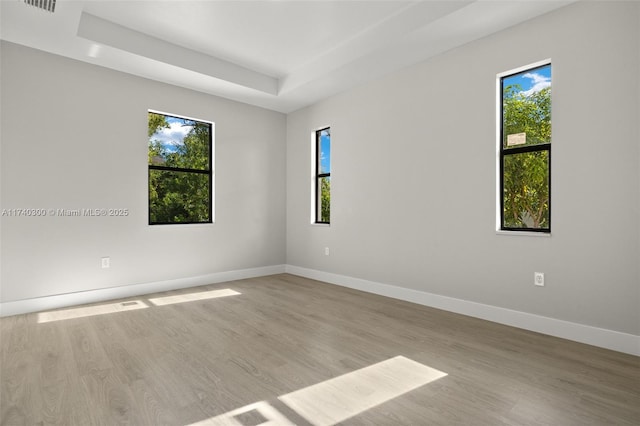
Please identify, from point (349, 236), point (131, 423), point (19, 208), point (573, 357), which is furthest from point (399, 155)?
point (19, 208)

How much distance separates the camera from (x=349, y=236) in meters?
4.80

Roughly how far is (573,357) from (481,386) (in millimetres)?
960

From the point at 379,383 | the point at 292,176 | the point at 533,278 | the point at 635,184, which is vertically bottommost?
the point at 379,383

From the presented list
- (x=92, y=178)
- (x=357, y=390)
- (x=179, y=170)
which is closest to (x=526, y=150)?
(x=357, y=390)

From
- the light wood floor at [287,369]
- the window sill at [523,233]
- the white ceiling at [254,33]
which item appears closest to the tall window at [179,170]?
the white ceiling at [254,33]

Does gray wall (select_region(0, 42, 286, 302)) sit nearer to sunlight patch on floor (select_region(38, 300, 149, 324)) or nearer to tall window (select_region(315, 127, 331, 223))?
sunlight patch on floor (select_region(38, 300, 149, 324))

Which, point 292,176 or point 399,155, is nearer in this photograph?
point 399,155

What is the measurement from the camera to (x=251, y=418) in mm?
→ 1713

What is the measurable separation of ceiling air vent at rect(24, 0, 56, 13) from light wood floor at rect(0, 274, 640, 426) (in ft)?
9.18

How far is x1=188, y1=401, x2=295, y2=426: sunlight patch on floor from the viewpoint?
167cm

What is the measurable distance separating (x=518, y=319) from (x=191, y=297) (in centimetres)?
358

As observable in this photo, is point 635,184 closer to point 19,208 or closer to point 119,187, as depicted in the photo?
point 119,187

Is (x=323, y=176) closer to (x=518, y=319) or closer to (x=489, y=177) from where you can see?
(x=489, y=177)

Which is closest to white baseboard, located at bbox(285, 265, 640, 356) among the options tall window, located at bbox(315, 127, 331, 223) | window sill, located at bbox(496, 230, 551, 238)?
window sill, located at bbox(496, 230, 551, 238)
